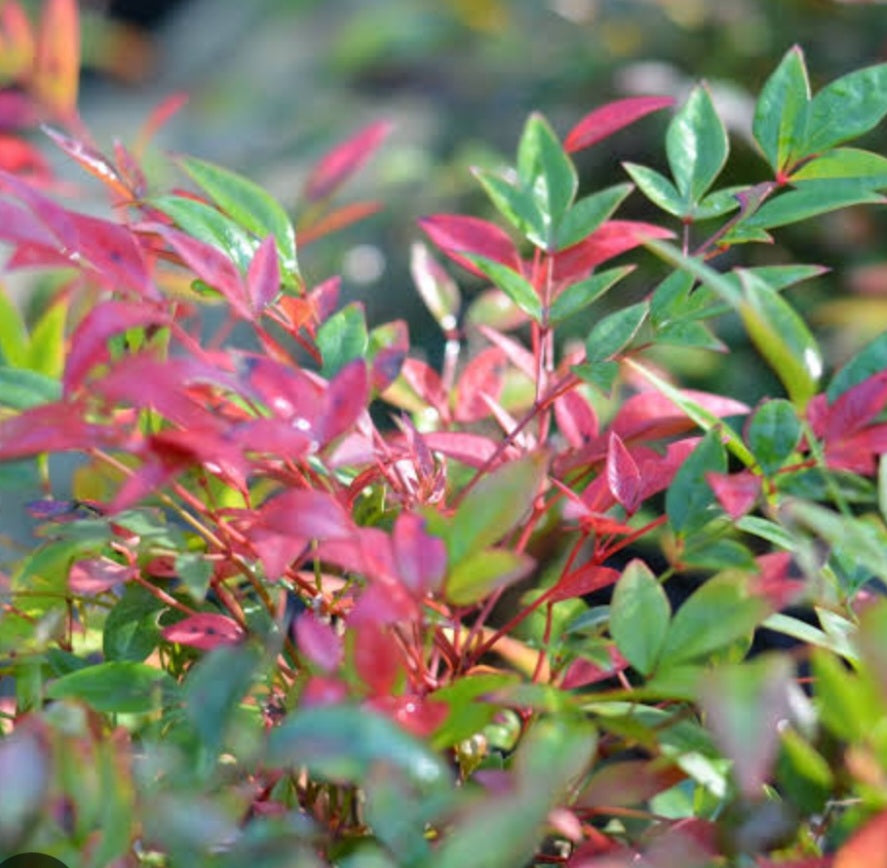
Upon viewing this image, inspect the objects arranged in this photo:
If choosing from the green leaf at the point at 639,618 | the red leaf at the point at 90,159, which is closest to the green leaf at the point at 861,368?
the green leaf at the point at 639,618

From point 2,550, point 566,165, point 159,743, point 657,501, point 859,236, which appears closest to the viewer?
point 159,743

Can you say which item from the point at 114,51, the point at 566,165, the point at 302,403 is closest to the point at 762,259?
the point at 566,165

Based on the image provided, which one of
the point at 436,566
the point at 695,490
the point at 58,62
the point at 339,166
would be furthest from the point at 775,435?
the point at 58,62

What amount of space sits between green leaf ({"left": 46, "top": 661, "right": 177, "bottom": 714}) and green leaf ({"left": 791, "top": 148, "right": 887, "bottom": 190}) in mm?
345

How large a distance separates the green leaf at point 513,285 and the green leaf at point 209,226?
0.32 feet

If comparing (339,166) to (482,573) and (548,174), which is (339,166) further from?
(482,573)

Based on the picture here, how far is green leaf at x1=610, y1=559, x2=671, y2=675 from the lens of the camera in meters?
0.47

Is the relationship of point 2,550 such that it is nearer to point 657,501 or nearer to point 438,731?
point 657,501

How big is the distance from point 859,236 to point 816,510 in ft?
5.13

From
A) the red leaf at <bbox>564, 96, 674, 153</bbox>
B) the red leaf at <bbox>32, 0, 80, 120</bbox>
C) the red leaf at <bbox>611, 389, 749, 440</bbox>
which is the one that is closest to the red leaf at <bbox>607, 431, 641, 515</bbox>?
the red leaf at <bbox>611, 389, 749, 440</bbox>

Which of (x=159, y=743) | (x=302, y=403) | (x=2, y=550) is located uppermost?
(x=302, y=403)

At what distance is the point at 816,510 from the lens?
1.33ft

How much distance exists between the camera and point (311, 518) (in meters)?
0.46

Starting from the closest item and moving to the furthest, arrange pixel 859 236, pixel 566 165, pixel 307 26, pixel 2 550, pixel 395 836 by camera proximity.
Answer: pixel 395 836, pixel 566 165, pixel 2 550, pixel 859 236, pixel 307 26
